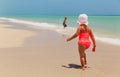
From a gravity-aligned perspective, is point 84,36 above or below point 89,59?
above

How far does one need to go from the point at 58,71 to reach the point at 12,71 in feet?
3.81

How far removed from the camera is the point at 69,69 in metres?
7.55

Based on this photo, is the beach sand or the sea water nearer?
the beach sand

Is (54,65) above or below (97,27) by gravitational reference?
above

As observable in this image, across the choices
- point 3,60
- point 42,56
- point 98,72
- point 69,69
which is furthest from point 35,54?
point 98,72

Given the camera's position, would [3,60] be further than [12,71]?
Yes

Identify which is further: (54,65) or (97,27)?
(97,27)

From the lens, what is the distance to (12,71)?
23.6 ft

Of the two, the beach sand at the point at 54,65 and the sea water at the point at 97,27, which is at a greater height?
the beach sand at the point at 54,65

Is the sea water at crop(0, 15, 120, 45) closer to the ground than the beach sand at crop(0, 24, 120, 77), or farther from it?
closer to the ground

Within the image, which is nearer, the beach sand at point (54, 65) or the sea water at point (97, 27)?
the beach sand at point (54, 65)

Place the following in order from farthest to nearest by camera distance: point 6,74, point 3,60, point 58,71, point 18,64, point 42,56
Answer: point 42,56 → point 3,60 → point 18,64 → point 58,71 → point 6,74

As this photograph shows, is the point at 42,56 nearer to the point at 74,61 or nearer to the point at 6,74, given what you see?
the point at 74,61

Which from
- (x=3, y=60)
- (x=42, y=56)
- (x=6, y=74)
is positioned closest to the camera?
(x=6, y=74)
